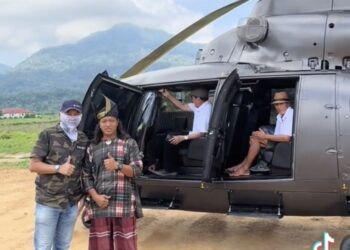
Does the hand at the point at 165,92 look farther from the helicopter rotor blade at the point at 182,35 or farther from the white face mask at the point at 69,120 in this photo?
the white face mask at the point at 69,120

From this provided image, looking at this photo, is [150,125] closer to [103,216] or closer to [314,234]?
[103,216]

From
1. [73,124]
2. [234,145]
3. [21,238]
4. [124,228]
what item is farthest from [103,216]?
[21,238]

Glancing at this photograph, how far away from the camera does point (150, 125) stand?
6543mm

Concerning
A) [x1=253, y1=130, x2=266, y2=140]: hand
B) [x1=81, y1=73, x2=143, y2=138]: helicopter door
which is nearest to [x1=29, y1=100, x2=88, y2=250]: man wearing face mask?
[x1=81, y1=73, x2=143, y2=138]: helicopter door

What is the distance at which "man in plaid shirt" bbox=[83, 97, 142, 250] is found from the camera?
14.2ft

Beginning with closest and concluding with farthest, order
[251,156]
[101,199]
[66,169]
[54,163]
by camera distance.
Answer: [66,169] < [54,163] < [101,199] < [251,156]

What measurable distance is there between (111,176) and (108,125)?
0.42 m

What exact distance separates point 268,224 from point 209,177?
3.06m

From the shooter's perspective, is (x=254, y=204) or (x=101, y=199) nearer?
(x=101, y=199)

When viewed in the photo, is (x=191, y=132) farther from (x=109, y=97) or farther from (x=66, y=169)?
(x=66, y=169)

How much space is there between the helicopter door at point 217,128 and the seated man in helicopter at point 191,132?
826mm

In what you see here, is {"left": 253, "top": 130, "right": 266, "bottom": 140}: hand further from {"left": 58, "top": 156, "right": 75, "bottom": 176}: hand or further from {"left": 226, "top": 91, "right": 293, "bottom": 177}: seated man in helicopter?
{"left": 58, "top": 156, "right": 75, "bottom": 176}: hand

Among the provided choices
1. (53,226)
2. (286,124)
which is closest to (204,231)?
(286,124)

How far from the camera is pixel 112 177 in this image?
436 cm
